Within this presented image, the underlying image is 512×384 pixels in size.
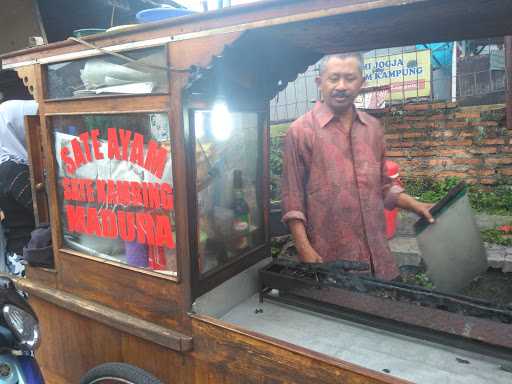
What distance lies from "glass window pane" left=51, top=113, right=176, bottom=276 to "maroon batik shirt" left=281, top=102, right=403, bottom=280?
31.8 inches

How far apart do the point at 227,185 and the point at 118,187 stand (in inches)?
21.4

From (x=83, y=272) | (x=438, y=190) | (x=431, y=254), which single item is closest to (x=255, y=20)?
(x=431, y=254)

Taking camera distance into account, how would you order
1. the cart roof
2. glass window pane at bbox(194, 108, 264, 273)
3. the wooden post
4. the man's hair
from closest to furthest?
the cart roof < glass window pane at bbox(194, 108, 264, 273) < the man's hair < the wooden post

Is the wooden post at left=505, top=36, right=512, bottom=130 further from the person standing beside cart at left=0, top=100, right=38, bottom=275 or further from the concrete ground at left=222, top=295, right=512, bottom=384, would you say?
the person standing beside cart at left=0, top=100, right=38, bottom=275

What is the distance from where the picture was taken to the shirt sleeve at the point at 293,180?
2.33 metres

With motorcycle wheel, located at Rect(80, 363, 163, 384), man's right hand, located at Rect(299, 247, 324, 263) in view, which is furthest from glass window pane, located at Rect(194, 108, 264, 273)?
motorcycle wheel, located at Rect(80, 363, 163, 384)

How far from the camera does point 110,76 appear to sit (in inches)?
71.1

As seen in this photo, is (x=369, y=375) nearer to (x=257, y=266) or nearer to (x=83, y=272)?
(x=257, y=266)

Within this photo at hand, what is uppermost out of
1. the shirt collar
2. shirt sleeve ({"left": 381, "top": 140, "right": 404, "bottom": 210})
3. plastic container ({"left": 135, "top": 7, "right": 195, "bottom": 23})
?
plastic container ({"left": 135, "top": 7, "right": 195, "bottom": 23})

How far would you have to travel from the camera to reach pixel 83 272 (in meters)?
2.10

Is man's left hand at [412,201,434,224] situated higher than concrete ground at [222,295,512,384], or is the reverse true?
man's left hand at [412,201,434,224]

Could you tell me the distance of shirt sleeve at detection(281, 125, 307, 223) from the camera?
91.7 inches

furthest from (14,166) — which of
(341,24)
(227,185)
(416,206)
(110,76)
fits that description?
(416,206)

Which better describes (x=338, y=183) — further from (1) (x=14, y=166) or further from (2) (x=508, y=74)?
(2) (x=508, y=74)
